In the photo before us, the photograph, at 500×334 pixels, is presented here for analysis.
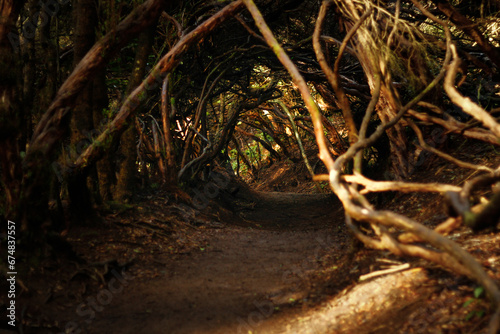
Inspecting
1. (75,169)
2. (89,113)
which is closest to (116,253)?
(75,169)

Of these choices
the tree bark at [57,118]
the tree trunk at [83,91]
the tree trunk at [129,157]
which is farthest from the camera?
the tree trunk at [129,157]

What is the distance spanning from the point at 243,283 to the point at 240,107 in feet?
22.7

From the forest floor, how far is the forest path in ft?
0.05

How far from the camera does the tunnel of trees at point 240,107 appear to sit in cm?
335

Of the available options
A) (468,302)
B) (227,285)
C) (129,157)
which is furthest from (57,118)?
(468,302)

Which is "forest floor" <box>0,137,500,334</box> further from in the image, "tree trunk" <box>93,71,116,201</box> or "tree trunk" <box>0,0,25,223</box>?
"tree trunk" <box>0,0,25,223</box>

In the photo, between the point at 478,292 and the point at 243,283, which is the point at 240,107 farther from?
the point at 478,292

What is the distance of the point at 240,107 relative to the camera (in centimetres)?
1074

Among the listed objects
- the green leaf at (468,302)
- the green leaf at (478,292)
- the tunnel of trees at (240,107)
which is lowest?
the green leaf at (468,302)

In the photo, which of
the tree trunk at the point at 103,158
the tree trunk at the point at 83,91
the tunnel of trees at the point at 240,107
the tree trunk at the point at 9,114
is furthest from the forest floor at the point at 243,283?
the tree trunk at the point at 83,91

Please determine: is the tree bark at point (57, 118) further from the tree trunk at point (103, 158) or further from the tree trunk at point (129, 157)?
the tree trunk at point (129, 157)

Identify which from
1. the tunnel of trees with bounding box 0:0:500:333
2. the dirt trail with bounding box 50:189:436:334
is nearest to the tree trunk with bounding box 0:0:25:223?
the tunnel of trees with bounding box 0:0:500:333

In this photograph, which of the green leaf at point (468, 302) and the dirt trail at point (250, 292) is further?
the dirt trail at point (250, 292)

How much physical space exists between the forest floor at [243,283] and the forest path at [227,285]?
17 millimetres
